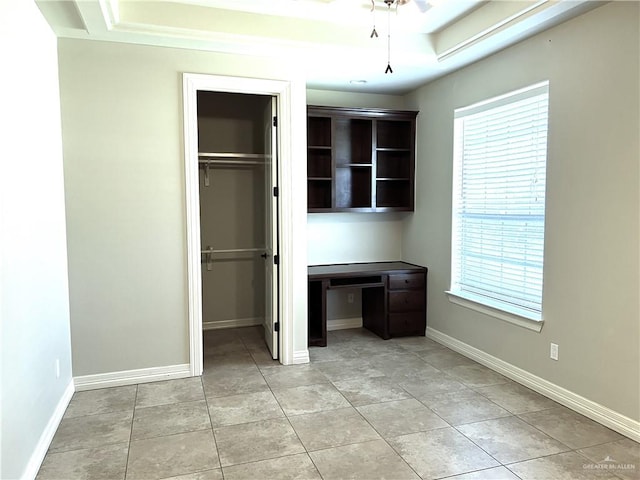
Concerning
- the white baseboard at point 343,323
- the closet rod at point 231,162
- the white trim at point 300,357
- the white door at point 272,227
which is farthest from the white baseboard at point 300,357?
the closet rod at point 231,162

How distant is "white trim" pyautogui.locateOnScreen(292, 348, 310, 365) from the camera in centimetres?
410

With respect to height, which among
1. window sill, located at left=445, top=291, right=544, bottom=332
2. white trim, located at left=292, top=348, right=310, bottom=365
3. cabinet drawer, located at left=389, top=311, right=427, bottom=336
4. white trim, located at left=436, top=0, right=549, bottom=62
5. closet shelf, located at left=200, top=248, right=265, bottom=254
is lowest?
→ white trim, located at left=292, top=348, right=310, bottom=365

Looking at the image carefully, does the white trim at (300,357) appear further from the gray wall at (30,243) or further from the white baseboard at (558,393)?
the gray wall at (30,243)

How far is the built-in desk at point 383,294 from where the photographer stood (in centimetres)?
459

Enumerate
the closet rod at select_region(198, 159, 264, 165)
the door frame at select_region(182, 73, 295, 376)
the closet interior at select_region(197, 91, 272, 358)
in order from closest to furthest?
the door frame at select_region(182, 73, 295, 376) < the closet rod at select_region(198, 159, 264, 165) < the closet interior at select_region(197, 91, 272, 358)

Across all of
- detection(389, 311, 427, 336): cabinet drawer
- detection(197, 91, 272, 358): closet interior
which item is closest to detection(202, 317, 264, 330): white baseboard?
detection(197, 91, 272, 358): closet interior

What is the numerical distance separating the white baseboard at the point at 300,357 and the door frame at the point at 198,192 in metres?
0.03

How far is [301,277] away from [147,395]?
1519 millimetres

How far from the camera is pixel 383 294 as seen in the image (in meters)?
4.77

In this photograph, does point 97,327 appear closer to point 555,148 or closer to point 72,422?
point 72,422

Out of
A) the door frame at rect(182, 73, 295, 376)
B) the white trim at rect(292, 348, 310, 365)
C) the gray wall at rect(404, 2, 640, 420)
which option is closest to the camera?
the gray wall at rect(404, 2, 640, 420)

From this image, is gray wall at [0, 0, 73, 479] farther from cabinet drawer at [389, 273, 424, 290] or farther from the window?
the window

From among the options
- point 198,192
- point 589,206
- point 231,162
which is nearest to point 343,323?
point 231,162

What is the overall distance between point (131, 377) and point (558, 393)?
10.4 feet
